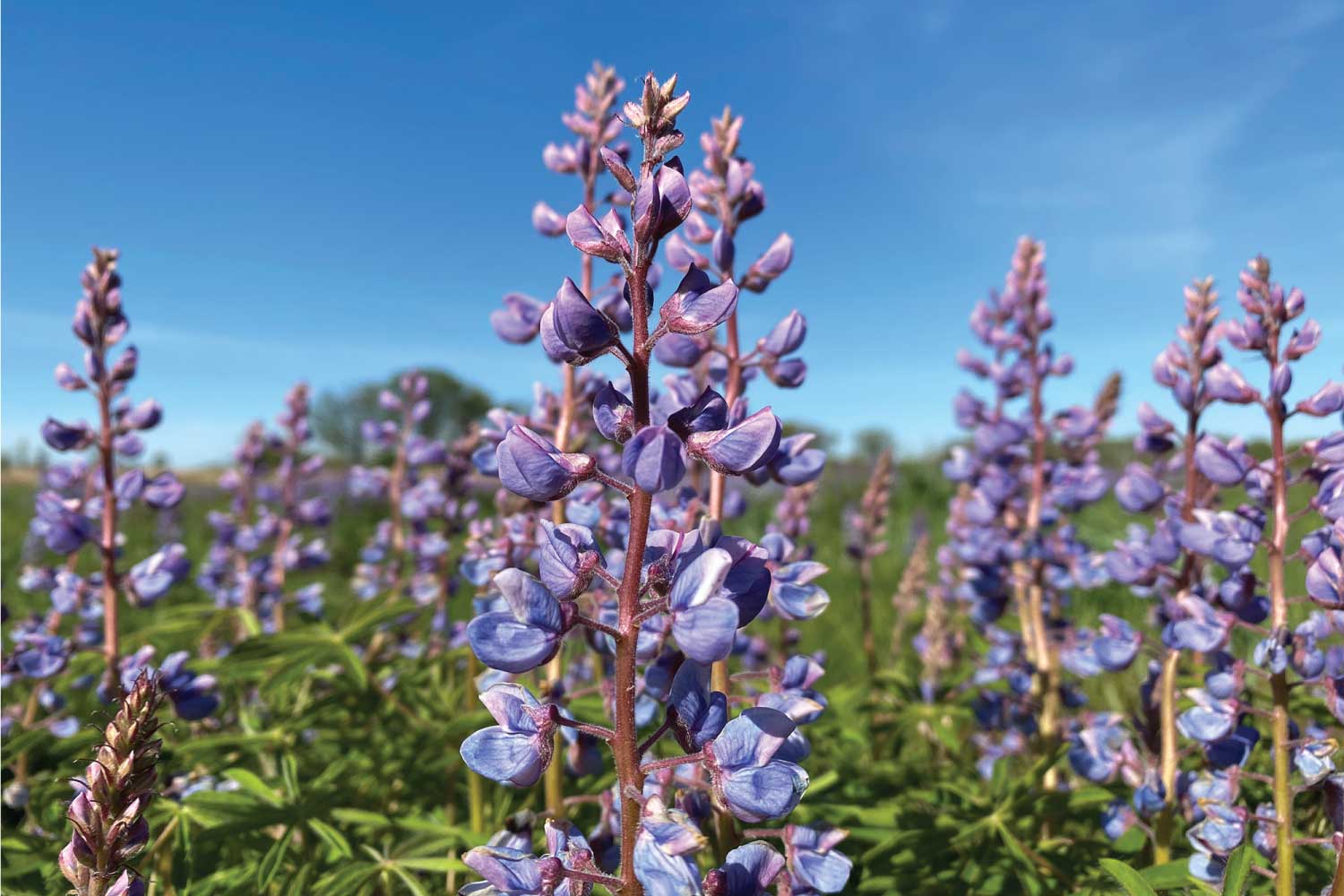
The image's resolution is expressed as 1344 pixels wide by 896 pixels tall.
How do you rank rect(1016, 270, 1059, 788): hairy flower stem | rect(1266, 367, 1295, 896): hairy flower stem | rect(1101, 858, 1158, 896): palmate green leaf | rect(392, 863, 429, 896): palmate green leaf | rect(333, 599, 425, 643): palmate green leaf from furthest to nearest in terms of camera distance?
rect(1016, 270, 1059, 788): hairy flower stem → rect(333, 599, 425, 643): palmate green leaf → rect(392, 863, 429, 896): palmate green leaf → rect(1266, 367, 1295, 896): hairy flower stem → rect(1101, 858, 1158, 896): palmate green leaf

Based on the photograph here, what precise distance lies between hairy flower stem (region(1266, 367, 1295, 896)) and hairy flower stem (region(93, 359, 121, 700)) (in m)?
2.72

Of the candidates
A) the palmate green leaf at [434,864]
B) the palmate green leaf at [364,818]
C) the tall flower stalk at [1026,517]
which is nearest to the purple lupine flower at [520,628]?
the palmate green leaf at [434,864]

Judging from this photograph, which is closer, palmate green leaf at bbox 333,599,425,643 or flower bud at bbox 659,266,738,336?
flower bud at bbox 659,266,738,336

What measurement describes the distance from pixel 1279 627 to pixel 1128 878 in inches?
24.7

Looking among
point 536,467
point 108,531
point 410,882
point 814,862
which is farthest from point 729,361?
point 108,531

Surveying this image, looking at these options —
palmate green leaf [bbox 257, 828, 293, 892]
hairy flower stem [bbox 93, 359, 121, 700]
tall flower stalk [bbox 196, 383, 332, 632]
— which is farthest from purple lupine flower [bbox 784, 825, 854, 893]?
tall flower stalk [bbox 196, 383, 332, 632]

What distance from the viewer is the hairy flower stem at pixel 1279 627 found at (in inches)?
65.0

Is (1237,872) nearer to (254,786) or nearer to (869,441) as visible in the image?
(254,786)

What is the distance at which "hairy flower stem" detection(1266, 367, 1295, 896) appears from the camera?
1650mm

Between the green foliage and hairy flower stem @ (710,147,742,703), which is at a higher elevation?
hairy flower stem @ (710,147,742,703)

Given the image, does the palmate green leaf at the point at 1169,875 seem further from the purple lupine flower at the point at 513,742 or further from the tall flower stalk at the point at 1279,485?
the purple lupine flower at the point at 513,742

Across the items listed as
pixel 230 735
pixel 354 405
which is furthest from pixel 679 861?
pixel 354 405

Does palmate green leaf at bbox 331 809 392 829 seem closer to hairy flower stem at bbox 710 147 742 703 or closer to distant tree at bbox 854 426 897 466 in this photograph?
hairy flower stem at bbox 710 147 742 703

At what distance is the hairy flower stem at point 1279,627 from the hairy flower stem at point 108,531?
107 inches
